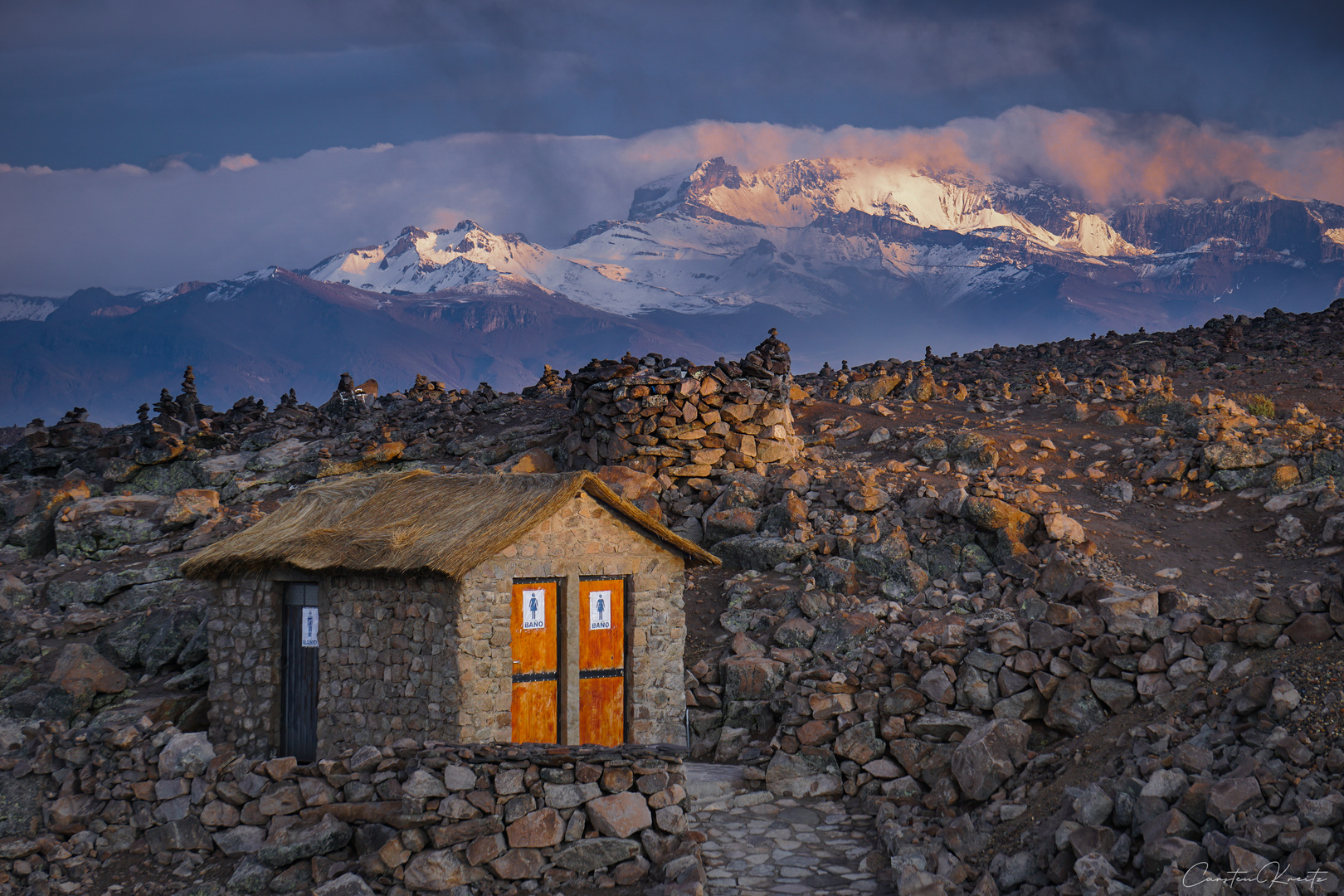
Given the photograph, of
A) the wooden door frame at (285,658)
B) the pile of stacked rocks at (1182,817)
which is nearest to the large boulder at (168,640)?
the wooden door frame at (285,658)

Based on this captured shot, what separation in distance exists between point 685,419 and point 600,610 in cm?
865

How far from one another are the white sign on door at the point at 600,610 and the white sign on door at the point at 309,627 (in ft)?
11.7

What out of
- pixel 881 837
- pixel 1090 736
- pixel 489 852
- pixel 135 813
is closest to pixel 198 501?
pixel 135 813

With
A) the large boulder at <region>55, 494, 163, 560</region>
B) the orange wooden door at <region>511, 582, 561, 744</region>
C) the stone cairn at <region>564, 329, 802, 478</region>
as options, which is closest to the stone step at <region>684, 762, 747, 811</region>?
the orange wooden door at <region>511, 582, 561, 744</region>

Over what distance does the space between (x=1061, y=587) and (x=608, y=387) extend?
1068cm

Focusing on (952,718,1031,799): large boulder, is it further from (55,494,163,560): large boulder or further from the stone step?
(55,494,163,560): large boulder

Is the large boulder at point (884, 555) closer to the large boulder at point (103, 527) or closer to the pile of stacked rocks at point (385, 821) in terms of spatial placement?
the pile of stacked rocks at point (385, 821)

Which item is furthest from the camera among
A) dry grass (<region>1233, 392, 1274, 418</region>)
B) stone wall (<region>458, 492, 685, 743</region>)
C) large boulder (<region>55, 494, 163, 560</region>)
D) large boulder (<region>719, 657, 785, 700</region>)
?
dry grass (<region>1233, 392, 1274, 418</region>)

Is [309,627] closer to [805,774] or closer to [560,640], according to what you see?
[560,640]

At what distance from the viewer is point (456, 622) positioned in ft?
37.1

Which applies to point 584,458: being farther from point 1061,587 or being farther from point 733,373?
point 1061,587

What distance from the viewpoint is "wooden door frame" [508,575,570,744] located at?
12.1 m

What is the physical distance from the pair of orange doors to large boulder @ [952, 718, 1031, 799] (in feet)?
14.0

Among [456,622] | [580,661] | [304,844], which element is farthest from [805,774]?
[304,844]
